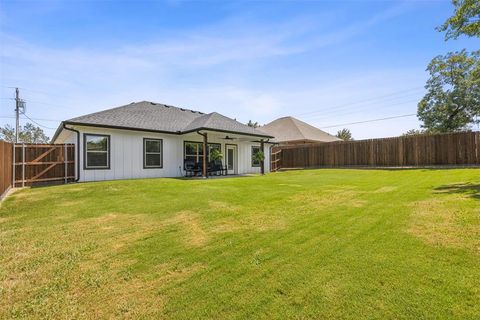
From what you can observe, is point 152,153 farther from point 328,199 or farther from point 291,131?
point 291,131

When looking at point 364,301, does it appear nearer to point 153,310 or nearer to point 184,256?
point 153,310

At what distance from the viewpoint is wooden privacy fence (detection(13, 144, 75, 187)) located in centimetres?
1038

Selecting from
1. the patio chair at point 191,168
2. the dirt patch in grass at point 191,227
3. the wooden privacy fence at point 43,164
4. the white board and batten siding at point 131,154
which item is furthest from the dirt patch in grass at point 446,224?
the wooden privacy fence at point 43,164

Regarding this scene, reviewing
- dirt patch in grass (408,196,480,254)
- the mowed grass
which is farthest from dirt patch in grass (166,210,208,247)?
dirt patch in grass (408,196,480,254)

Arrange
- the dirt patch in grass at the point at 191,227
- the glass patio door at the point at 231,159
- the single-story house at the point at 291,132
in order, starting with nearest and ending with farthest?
the dirt patch in grass at the point at 191,227
the glass patio door at the point at 231,159
the single-story house at the point at 291,132

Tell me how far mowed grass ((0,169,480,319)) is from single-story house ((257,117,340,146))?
20.5 m

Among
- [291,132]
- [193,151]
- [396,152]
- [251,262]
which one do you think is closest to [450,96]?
[396,152]

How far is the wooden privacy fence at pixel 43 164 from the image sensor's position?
1038 cm

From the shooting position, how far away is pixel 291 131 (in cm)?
2758

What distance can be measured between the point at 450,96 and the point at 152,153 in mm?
24310

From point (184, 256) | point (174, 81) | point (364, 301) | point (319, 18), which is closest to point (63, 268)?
point (184, 256)

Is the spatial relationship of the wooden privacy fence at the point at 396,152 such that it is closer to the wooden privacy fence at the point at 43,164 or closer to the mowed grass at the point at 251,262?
the mowed grass at the point at 251,262

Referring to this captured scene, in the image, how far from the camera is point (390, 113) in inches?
Answer: 1156

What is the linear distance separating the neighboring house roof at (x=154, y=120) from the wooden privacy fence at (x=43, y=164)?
140 cm
